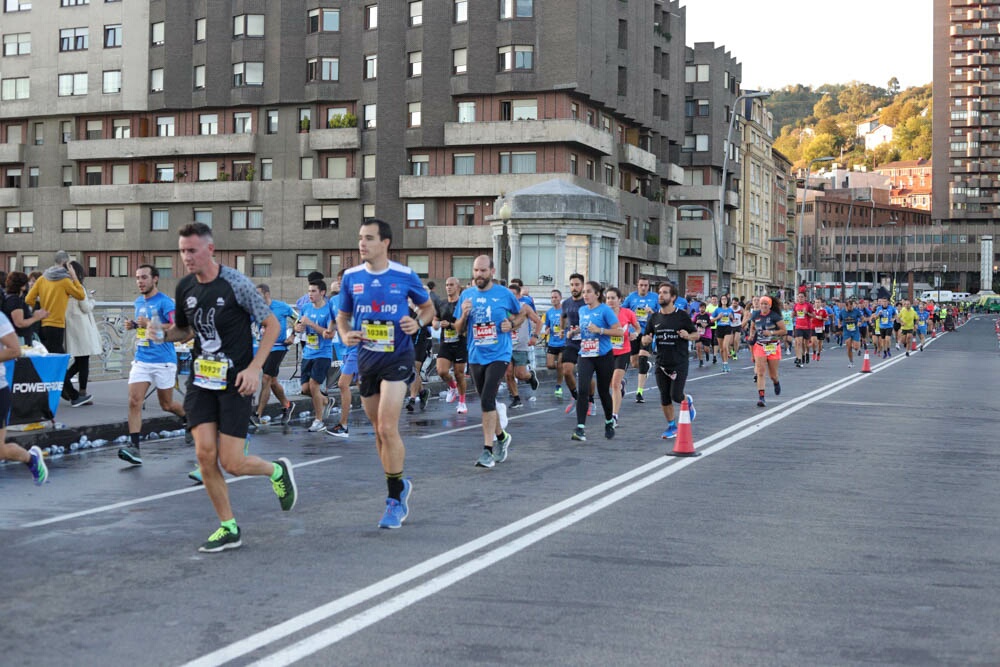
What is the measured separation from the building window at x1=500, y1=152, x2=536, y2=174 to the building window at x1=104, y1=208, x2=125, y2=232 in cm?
2209

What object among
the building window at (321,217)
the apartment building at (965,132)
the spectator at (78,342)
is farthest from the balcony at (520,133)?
the apartment building at (965,132)

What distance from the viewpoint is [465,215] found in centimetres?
6044

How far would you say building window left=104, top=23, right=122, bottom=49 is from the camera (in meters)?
66.2

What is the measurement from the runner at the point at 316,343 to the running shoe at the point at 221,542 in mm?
7663

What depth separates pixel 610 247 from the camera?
146ft

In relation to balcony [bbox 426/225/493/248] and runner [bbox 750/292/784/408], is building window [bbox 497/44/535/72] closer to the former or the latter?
balcony [bbox 426/225/493/248]

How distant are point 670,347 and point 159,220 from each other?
55.7m

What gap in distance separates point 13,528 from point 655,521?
4.20 metres

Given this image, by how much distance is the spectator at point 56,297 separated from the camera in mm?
15023

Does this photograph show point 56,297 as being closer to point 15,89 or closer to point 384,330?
point 384,330

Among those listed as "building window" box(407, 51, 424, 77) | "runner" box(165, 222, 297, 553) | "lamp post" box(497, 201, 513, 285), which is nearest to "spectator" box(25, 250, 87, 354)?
"runner" box(165, 222, 297, 553)

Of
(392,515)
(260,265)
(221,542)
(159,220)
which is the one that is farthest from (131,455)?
(159,220)

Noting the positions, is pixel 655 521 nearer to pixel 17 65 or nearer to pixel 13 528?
pixel 13 528

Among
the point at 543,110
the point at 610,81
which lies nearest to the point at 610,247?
the point at 543,110
